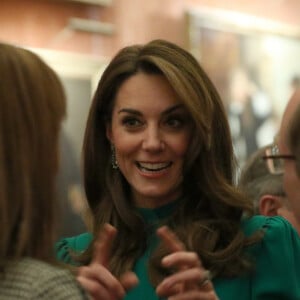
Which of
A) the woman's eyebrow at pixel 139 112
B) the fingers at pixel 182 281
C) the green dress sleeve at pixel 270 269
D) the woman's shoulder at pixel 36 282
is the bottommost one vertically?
the green dress sleeve at pixel 270 269

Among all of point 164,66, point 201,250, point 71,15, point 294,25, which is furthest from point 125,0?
point 201,250

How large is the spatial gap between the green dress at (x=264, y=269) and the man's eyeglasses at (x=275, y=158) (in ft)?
0.69

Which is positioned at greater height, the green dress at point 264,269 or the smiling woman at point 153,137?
the smiling woman at point 153,137

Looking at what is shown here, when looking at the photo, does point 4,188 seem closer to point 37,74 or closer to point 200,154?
point 37,74

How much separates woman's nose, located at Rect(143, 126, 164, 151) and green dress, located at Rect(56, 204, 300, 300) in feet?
0.76

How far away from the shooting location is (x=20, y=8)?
3756 mm

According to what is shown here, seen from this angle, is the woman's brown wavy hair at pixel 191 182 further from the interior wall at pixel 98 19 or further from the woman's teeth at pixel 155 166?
the interior wall at pixel 98 19

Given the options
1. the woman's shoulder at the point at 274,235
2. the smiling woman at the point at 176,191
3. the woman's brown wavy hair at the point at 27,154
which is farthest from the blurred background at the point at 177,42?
the woman's brown wavy hair at the point at 27,154

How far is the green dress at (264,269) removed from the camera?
220cm

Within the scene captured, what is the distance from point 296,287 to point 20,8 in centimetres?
228

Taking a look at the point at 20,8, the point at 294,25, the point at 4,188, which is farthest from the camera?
the point at 294,25

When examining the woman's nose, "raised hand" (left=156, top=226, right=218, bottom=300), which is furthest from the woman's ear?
"raised hand" (left=156, top=226, right=218, bottom=300)

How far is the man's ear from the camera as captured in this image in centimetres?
287

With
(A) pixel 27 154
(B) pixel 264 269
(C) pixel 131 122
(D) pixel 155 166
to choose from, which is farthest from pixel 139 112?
(A) pixel 27 154
